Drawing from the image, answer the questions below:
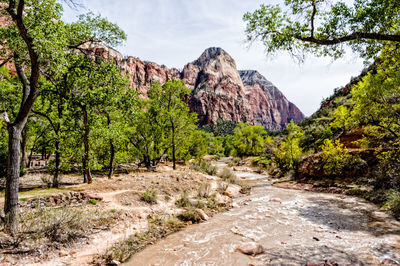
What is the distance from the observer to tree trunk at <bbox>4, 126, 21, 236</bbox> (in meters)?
5.70

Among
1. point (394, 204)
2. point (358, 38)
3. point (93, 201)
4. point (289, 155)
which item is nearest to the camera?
point (358, 38)

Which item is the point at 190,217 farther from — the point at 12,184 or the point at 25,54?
the point at 25,54

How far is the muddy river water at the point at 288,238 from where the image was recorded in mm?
6184

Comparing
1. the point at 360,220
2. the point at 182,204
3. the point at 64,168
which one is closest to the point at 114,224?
the point at 182,204

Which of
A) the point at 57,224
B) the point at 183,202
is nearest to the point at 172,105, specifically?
the point at 183,202

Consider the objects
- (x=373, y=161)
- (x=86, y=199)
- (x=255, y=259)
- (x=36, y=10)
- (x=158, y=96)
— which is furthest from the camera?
(x=158, y=96)

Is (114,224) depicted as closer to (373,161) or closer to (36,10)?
(36,10)

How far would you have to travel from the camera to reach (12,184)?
19.2ft

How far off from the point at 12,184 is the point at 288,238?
987 centimetres

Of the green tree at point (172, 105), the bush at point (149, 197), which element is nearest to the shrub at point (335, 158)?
the green tree at point (172, 105)

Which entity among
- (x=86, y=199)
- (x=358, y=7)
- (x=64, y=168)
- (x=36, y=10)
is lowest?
(x=86, y=199)

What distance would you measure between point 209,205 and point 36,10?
12187mm

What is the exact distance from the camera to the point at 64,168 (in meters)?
12.1

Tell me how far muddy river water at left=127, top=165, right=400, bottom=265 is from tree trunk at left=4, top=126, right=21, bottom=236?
371cm
